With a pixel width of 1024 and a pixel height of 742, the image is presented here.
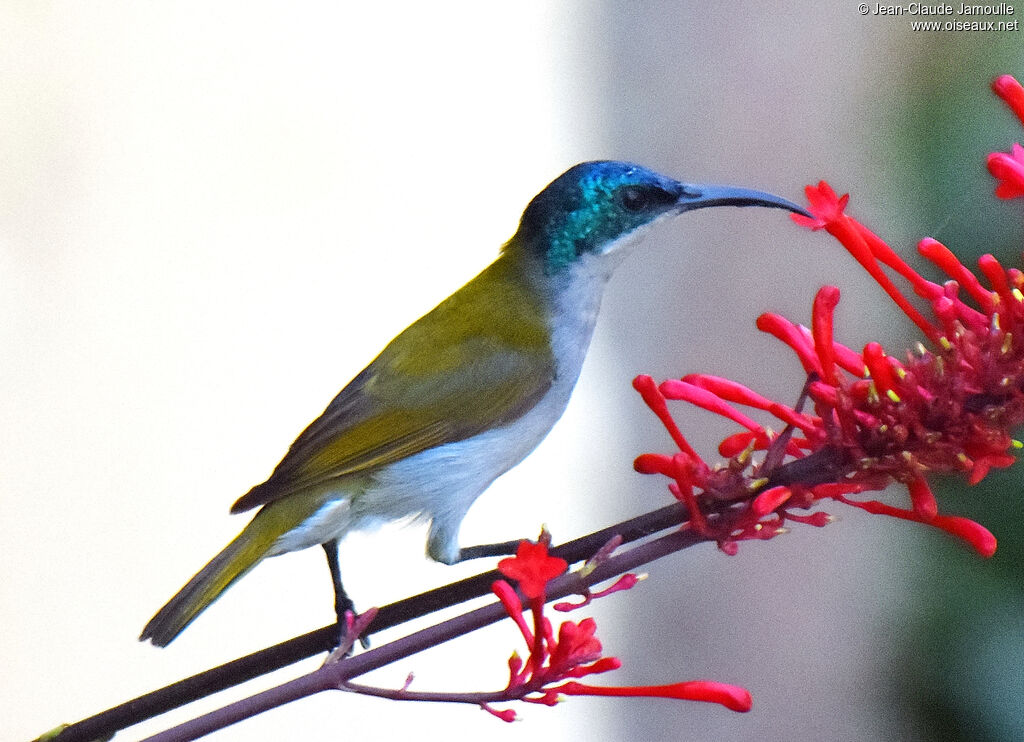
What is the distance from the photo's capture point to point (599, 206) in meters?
1.97

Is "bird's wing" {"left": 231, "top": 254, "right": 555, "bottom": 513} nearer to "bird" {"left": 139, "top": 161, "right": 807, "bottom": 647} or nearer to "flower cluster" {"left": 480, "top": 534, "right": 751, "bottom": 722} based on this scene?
"bird" {"left": 139, "top": 161, "right": 807, "bottom": 647}

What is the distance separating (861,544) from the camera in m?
3.70

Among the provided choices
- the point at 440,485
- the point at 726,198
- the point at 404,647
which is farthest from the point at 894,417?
the point at 440,485

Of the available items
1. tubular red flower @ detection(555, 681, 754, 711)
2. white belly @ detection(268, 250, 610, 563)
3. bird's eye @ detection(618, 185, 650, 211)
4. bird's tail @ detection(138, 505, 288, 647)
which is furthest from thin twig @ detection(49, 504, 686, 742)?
bird's eye @ detection(618, 185, 650, 211)

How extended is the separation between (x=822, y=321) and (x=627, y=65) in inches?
117

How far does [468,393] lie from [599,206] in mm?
381

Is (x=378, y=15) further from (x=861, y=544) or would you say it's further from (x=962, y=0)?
(x=861, y=544)

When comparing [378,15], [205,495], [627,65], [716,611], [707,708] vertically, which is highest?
[378,15]

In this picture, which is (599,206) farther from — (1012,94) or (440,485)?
(1012,94)

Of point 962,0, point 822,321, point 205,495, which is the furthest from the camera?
point 205,495

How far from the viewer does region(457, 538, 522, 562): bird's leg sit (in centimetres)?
173

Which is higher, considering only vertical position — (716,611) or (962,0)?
(962,0)

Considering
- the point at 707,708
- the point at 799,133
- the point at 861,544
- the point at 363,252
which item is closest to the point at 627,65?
the point at 799,133

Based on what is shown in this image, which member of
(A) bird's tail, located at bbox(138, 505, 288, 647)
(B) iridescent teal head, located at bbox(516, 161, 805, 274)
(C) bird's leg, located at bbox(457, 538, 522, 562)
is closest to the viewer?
(A) bird's tail, located at bbox(138, 505, 288, 647)
